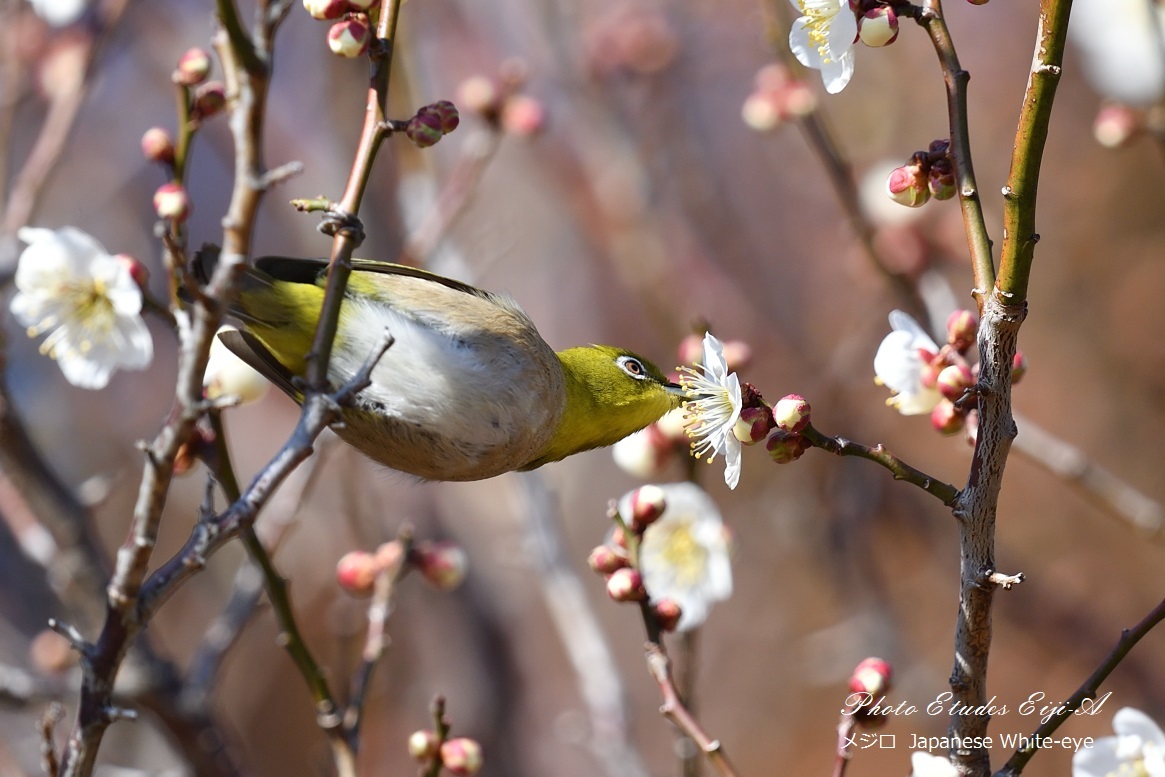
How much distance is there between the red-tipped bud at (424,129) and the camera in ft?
6.11

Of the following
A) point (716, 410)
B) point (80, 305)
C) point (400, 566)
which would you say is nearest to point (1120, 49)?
point (716, 410)

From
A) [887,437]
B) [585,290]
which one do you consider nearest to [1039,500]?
[887,437]

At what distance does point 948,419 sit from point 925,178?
435 millimetres

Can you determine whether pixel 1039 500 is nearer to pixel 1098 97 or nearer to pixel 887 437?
pixel 887 437

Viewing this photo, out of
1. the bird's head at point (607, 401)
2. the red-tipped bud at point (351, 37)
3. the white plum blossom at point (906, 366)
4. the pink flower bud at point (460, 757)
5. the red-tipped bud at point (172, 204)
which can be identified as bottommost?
the pink flower bud at point (460, 757)

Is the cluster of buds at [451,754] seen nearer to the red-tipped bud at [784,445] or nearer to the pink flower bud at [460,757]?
the pink flower bud at [460,757]

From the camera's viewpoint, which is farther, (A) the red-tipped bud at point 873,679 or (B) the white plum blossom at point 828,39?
(A) the red-tipped bud at point 873,679

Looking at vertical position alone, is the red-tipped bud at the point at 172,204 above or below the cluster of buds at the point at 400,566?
above

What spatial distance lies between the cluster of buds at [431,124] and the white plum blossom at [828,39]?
0.64m

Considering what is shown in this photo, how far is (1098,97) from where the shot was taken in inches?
234

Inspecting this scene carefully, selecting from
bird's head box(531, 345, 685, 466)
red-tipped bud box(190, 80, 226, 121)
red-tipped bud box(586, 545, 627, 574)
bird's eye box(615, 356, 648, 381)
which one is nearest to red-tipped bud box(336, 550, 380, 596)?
bird's head box(531, 345, 685, 466)

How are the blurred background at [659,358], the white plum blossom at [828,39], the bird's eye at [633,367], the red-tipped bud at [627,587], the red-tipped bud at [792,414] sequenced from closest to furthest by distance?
1. the red-tipped bud at [792,414]
2. the white plum blossom at [828,39]
3. the red-tipped bud at [627,587]
4. the bird's eye at [633,367]
5. the blurred background at [659,358]

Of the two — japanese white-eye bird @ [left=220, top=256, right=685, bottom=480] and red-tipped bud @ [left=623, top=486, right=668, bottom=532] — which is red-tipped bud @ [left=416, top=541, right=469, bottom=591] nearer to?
japanese white-eye bird @ [left=220, top=256, right=685, bottom=480]

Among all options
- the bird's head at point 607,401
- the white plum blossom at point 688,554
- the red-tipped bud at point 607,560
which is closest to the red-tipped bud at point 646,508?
the red-tipped bud at point 607,560
